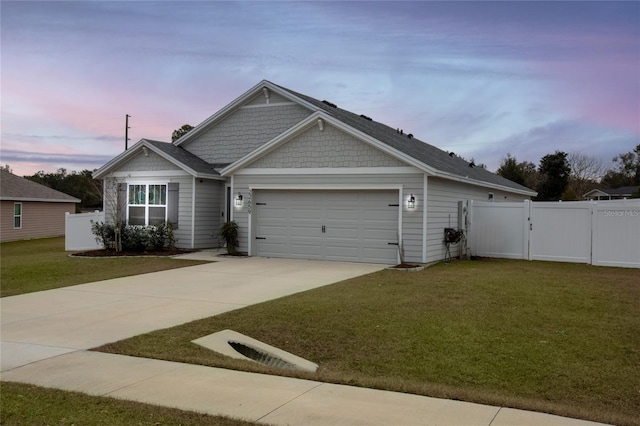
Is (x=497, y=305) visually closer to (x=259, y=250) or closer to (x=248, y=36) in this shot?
(x=259, y=250)

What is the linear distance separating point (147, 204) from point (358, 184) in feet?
28.7

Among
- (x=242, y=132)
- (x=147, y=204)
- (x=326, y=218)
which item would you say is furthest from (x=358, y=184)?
(x=147, y=204)

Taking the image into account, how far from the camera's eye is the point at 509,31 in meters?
16.3

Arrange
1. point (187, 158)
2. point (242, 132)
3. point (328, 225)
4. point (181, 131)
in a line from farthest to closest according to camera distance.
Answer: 1. point (181, 131)
2. point (242, 132)
3. point (187, 158)
4. point (328, 225)

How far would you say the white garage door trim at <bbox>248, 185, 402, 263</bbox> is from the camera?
16.0m

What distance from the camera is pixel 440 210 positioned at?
16.4 metres

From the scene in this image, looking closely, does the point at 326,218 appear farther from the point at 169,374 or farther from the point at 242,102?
the point at 169,374

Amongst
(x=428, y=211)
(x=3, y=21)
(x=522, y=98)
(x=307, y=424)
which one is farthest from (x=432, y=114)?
(x=307, y=424)

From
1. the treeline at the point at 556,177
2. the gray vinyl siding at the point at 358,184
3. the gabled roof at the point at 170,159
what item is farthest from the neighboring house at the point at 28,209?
the gray vinyl siding at the point at 358,184

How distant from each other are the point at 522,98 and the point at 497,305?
15.5 meters

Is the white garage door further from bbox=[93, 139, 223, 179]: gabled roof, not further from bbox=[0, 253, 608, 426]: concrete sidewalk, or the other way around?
bbox=[0, 253, 608, 426]: concrete sidewalk

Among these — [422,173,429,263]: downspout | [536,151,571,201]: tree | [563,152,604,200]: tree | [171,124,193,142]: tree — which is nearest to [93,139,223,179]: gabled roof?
[422,173,429,263]: downspout

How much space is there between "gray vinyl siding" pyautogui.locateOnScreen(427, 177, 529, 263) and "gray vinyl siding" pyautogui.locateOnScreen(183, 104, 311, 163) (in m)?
6.51

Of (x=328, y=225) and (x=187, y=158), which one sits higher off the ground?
(x=187, y=158)
